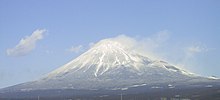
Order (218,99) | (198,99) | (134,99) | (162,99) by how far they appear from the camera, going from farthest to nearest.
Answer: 1. (134,99)
2. (162,99)
3. (198,99)
4. (218,99)

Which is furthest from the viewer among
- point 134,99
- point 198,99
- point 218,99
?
point 134,99

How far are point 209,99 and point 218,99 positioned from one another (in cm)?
610

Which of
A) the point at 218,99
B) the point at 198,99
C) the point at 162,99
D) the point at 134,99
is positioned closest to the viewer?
the point at 218,99

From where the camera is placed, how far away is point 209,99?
116 metres

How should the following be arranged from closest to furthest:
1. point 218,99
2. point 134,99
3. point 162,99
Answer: point 218,99
point 162,99
point 134,99

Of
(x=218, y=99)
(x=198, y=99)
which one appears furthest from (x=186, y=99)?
(x=218, y=99)

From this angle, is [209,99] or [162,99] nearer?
[209,99]

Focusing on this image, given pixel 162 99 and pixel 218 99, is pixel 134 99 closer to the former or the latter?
pixel 162 99

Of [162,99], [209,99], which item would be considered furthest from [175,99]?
[209,99]

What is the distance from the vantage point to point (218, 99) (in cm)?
11031

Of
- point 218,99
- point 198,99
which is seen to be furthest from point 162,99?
point 218,99

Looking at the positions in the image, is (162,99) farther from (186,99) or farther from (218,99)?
(218,99)

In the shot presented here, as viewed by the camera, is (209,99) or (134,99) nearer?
(209,99)

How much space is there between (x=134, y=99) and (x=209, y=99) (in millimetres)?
37127
